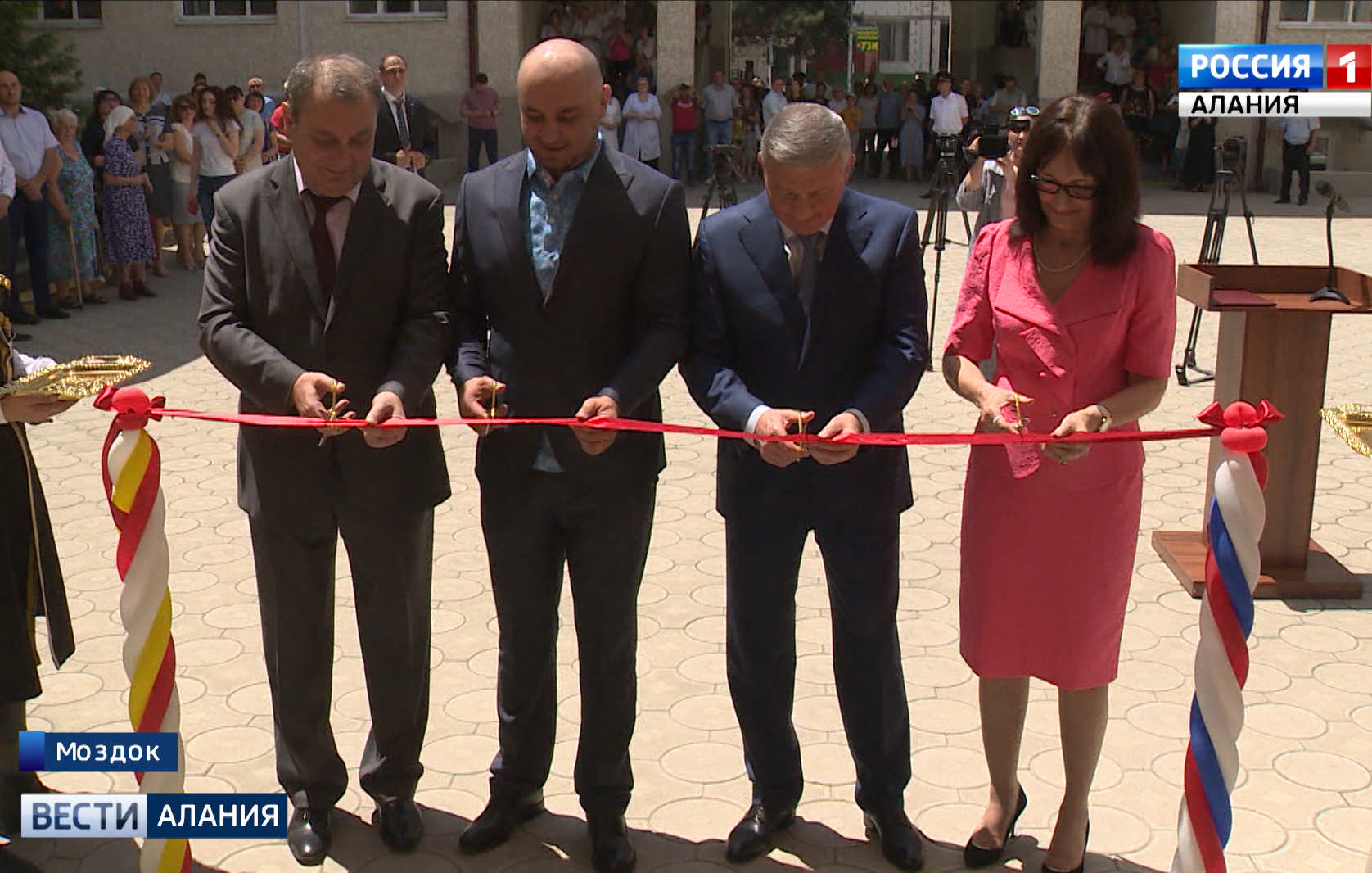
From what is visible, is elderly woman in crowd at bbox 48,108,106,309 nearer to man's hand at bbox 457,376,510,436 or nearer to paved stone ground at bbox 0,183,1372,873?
paved stone ground at bbox 0,183,1372,873

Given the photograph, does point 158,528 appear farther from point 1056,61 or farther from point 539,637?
point 1056,61

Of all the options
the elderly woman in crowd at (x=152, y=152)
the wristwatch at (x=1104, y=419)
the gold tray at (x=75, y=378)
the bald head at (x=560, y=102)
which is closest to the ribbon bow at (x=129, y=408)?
the gold tray at (x=75, y=378)

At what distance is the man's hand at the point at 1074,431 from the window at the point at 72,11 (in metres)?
24.0

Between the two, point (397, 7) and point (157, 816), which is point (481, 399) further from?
point (397, 7)

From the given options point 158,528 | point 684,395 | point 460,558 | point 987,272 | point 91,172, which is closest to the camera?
point 158,528

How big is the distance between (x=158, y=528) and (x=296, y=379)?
A: 1.48 feet

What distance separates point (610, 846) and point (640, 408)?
1.09 meters

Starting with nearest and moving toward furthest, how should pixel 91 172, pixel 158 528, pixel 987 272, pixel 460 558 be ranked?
pixel 158 528
pixel 987 272
pixel 460 558
pixel 91 172

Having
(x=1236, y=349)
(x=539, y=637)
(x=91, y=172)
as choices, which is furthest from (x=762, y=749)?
(x=91, y=172)

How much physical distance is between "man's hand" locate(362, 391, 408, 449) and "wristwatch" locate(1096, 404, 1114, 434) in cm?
158

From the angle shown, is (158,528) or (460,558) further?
(460,558)

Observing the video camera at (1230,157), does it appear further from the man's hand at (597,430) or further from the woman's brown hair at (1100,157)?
the man's hand at (597,430)

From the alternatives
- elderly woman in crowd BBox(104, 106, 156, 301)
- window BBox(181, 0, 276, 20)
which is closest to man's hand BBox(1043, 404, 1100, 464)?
elderly woman in crowd BBox(104, 106, 156, 301)

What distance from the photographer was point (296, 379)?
3.22m
